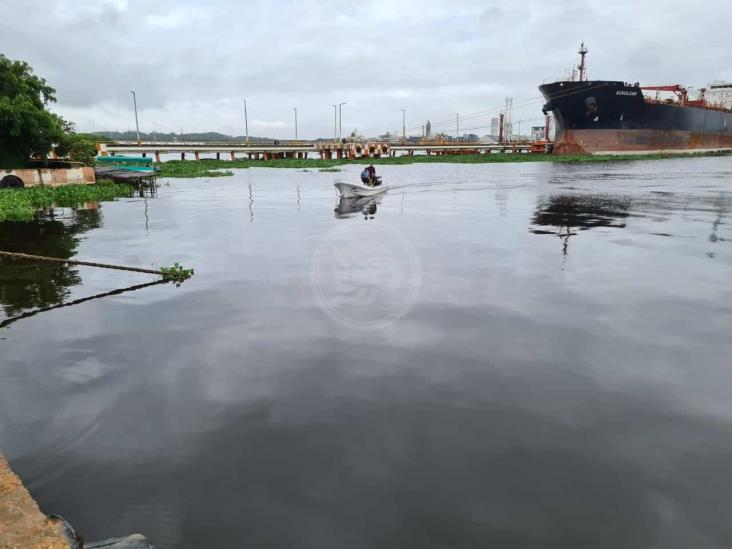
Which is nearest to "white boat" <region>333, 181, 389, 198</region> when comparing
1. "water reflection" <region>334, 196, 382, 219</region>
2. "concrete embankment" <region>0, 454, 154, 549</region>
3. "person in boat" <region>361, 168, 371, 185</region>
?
"water reflection" <region>334, 196, 382, 219</region>

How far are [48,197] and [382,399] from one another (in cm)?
3365

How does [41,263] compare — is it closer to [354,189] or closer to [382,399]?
[382,399]

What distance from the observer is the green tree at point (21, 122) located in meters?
32.0

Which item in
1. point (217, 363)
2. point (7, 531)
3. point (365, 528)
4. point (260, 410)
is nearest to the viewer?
point (7, 531)

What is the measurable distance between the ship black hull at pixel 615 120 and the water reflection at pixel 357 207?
60089 millimetres

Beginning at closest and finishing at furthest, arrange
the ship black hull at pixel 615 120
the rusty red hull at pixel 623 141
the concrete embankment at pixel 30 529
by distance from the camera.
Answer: the concrete embankment at pixel 30 529, the ship black hull at pixel 615 120, the rusty red hull at pixel 623 141

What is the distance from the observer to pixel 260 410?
6793 mm

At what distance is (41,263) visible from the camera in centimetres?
1513

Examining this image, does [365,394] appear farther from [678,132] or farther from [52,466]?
[678,132]

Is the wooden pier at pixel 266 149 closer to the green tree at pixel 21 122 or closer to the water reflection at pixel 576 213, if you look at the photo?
the green tree at pixel 21 122

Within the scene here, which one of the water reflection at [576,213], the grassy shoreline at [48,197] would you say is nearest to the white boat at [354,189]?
the water reflection at [576,213]

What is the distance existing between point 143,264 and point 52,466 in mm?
10427

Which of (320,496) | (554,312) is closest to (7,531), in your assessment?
(320,496)

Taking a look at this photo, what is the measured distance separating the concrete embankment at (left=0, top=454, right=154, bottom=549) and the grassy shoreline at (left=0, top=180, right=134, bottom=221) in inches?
976
